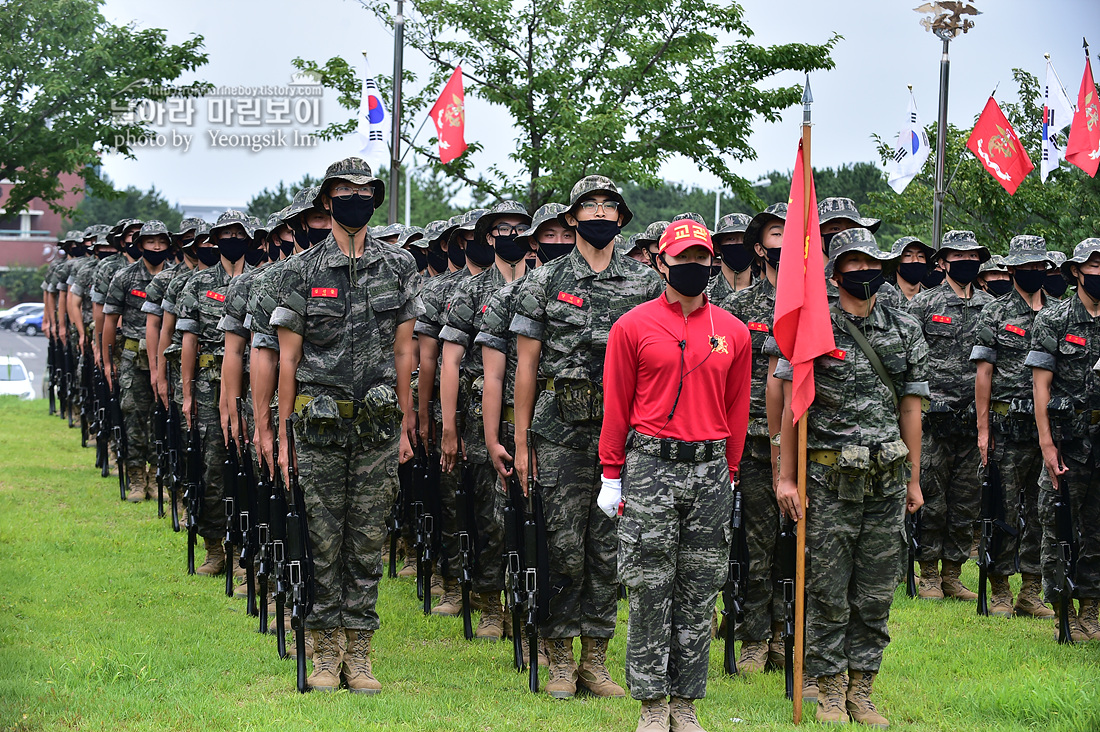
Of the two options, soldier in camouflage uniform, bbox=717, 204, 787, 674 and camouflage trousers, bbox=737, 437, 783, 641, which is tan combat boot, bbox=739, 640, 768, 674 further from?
camouflage trousers, bbox=737, 437, 783, 641

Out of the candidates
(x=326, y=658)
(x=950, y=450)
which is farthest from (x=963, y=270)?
(x=326, y=658)

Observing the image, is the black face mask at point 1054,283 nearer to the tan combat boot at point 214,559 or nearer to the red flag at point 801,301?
the red flag at point 801,301

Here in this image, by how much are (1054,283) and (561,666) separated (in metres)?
5.61

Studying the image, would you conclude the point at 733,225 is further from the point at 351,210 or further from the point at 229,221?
the point at 229,221

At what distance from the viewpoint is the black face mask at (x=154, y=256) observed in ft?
41.0

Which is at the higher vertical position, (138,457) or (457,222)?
(457,222)

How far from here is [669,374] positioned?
5707 mm

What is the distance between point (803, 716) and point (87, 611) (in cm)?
503

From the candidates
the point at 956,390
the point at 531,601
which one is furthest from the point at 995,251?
the point at 531,601

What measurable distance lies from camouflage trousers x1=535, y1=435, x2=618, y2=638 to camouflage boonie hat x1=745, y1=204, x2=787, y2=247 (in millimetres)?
1977

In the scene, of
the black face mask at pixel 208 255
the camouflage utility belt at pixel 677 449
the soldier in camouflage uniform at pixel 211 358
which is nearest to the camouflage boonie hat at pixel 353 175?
the camouflage utility belt at pixel 677 449

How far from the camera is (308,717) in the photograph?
232 inches

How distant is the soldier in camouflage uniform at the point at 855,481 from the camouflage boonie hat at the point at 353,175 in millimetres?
2620

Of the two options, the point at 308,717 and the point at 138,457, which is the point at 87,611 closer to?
the point at 308,717
